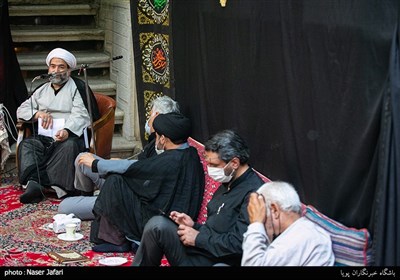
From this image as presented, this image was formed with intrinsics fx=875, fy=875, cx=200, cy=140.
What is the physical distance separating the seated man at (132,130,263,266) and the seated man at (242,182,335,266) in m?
0.52

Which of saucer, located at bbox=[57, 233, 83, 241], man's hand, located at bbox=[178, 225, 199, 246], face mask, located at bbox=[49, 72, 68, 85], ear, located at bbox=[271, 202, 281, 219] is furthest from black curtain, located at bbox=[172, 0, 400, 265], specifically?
face mask, located at bbox=[49, 72, 68, 85]

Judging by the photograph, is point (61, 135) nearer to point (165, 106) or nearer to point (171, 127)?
point (165, 106)

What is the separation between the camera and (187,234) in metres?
5.23

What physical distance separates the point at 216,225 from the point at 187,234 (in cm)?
18

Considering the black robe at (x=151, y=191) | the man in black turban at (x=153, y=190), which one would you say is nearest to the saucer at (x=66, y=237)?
the man in black turban at (x=153, y=190)

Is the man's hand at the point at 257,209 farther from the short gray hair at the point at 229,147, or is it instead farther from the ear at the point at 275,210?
the short gray hair at the point at 229,147

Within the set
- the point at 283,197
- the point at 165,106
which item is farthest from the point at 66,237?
the point at 283,197

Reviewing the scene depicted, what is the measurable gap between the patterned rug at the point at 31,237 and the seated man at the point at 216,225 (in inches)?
31.5

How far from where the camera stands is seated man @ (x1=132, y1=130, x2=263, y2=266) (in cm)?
508

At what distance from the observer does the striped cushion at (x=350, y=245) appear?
4438 millimetres

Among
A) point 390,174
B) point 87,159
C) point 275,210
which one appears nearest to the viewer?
point 390,174

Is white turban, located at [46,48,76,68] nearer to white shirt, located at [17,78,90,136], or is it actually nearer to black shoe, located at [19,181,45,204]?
white shirt, located at [17,78,90,136]

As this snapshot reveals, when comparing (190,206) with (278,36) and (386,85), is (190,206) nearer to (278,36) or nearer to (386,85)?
(278,36)
